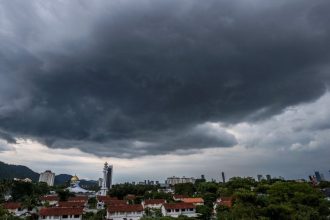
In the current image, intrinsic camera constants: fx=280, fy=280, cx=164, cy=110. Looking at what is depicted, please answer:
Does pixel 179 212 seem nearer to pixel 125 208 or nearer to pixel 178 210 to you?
pixel 178 210

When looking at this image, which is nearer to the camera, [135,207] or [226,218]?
[226,218]

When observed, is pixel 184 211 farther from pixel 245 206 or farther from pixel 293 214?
pixel 293 214

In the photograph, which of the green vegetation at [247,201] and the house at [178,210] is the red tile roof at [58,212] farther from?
the house at [178,210]

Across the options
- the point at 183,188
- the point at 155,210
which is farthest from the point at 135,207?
the point at 183,188

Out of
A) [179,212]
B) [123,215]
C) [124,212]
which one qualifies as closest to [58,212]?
[123,215]

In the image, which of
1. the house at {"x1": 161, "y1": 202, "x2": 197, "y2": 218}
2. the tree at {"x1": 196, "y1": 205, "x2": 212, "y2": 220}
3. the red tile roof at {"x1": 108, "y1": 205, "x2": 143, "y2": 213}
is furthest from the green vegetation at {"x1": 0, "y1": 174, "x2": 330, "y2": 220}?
the red tile roof at {"x1": 108, "y1": 205, "x2": 143, "y2": 213}

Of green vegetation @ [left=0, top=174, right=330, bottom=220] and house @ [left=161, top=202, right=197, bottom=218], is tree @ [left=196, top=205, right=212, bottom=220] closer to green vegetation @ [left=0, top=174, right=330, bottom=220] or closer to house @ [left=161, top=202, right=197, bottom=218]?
green vegetation @ [left=0, top=174, right=330, bottom=220]
